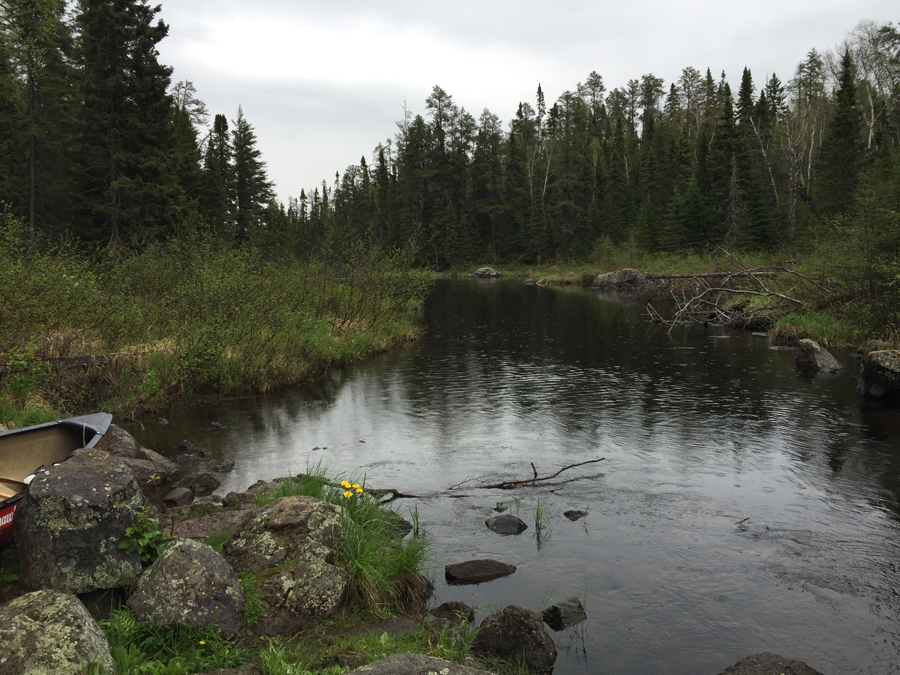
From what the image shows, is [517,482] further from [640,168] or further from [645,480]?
[640,168]

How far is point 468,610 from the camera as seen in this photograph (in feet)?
22.6

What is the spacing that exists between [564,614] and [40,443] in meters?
7.23

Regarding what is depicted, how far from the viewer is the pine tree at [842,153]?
48.2m

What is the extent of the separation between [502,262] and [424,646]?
83.0 metres

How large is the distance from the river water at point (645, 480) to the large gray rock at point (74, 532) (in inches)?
141

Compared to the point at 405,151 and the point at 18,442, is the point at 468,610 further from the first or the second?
the point at 405,151

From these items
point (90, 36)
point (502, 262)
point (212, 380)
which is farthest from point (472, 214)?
point (212, 380)

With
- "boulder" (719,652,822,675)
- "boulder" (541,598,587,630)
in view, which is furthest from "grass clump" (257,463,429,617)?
"boulder" (719,652,822,675)

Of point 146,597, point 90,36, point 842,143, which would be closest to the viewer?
point 146,597

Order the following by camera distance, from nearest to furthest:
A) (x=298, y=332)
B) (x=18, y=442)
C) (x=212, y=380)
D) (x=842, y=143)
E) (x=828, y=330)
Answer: (x=18, y=442)
(x=212, y=380)
(x=298, y=332)
(x=828, y=330)
(x=842, y=143)

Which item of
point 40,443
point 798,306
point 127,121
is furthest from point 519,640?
point 127,121

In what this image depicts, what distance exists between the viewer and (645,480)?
11258 mm

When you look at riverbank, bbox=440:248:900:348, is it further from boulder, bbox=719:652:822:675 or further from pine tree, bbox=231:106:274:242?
pine tree, bbox=231:106:274:242

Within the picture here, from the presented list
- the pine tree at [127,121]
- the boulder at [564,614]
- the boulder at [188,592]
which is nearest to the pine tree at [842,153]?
the pine tree at [127,121]
